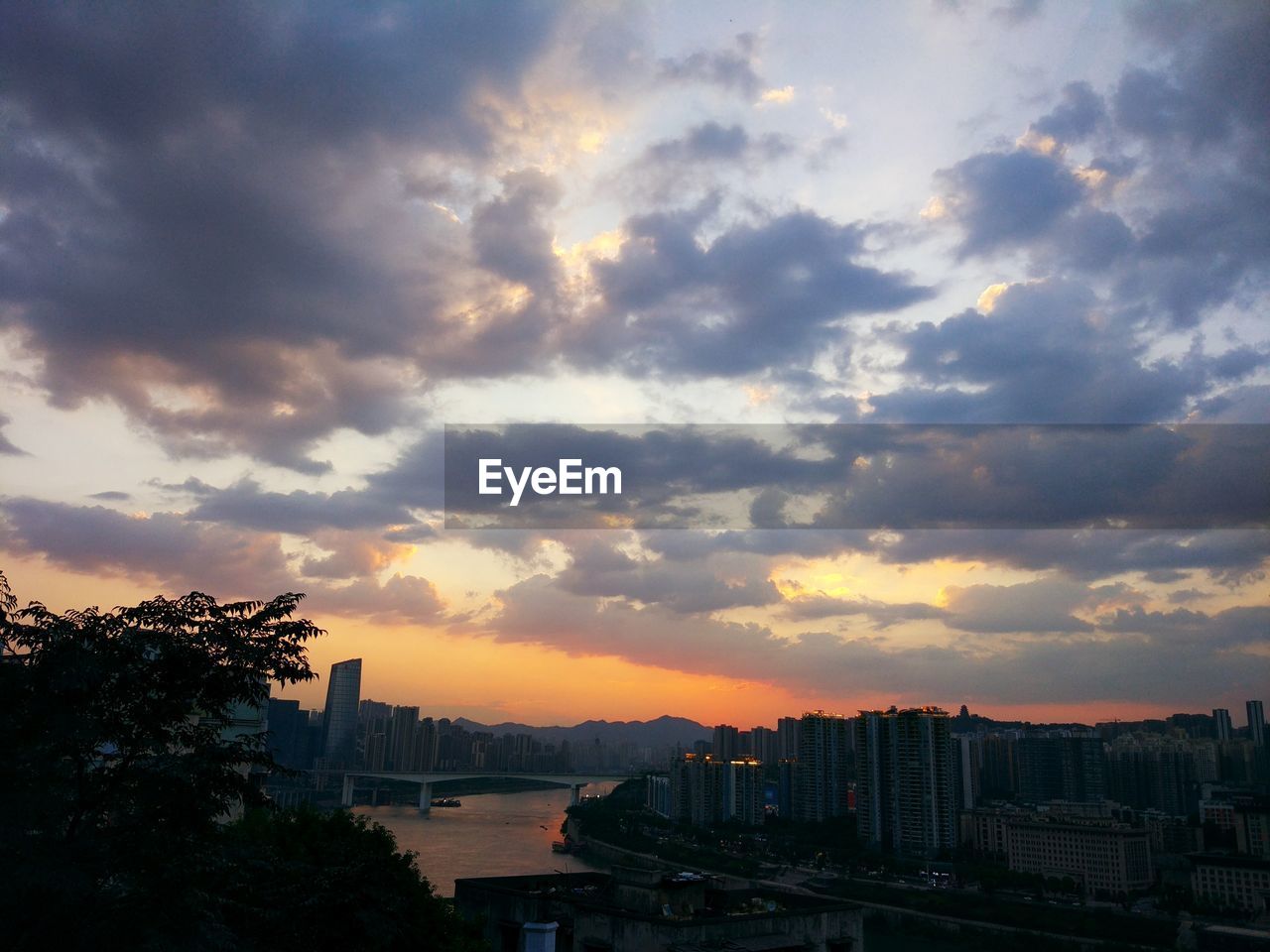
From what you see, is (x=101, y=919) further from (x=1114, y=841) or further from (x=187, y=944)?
(x=1114, y=841)

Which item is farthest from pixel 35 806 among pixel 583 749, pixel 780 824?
pixel 583 749

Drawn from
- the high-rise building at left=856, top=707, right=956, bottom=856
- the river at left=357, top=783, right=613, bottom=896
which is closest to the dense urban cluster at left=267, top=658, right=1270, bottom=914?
the high-rise building at left=856, top=707, right=956, bottom=856

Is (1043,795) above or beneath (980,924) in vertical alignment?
above

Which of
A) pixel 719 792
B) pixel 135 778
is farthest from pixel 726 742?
pixel 135 778

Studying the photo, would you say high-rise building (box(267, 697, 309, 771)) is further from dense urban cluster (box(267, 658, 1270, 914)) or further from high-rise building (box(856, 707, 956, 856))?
high-rise building (box(856, 707, 956, 856))

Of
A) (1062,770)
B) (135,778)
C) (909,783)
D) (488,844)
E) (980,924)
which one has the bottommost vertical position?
(980,924)

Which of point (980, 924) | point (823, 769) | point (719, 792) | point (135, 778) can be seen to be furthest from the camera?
point (719, 792)

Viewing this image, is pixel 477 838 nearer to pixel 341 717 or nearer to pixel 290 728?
pixel 290 728
